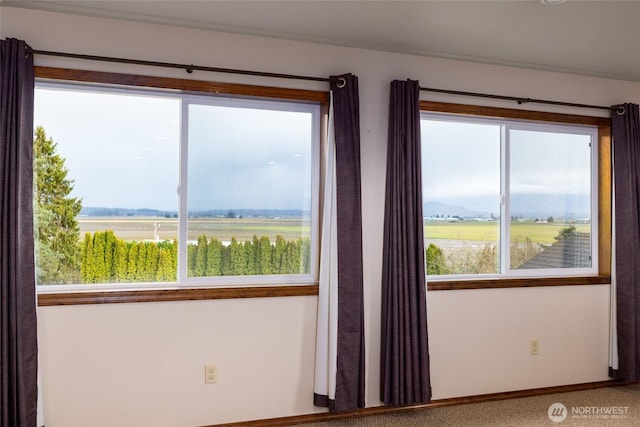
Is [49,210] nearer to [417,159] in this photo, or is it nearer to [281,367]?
[281,367]

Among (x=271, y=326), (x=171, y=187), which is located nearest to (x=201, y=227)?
(x=171, y=187)

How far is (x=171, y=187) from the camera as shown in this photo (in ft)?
10.1

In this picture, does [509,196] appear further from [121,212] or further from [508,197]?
[121,212]

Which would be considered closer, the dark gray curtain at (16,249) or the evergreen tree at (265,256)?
the dark gray curtain at (16,249)

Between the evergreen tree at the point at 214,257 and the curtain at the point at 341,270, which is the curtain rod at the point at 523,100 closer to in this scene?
A: the curtain at the point at 341,270

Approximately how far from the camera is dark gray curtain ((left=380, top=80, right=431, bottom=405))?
3197 millimetres

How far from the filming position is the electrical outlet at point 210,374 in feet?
9.85

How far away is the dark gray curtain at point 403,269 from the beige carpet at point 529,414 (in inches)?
5.9

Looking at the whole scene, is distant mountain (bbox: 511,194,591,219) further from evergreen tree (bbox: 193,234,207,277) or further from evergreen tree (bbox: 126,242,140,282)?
evergreen tree (bbox: 126,242,140,282)

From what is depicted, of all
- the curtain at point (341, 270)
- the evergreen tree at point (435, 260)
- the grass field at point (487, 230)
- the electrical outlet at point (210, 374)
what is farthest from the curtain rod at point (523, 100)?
the electrical outlet at point (210, 374)

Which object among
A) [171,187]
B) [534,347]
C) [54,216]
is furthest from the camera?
[534,347]

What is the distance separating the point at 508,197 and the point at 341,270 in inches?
60.7

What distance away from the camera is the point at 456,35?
122 inches

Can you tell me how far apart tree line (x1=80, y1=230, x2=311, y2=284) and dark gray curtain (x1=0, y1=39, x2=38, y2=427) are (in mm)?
370
